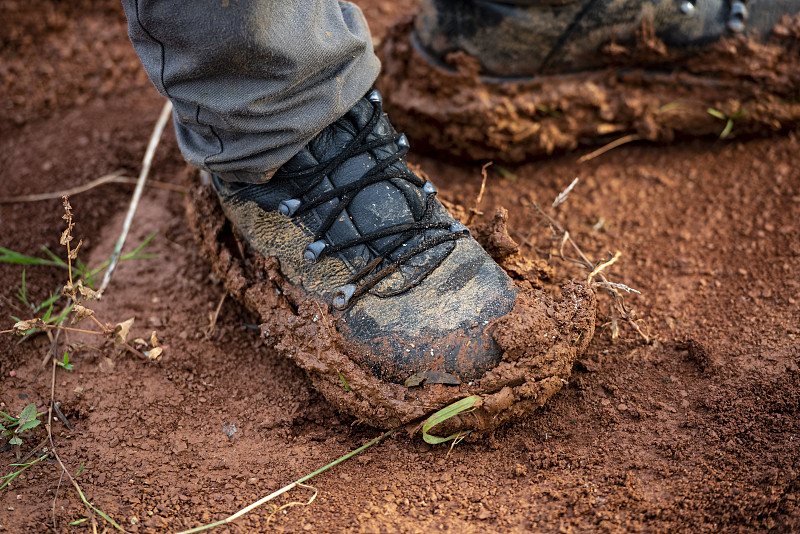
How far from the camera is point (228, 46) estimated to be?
1.25 meters

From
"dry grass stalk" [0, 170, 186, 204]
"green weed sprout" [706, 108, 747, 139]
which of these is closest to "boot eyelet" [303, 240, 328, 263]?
"dry grass stalk" [0, 170, 186, 204]

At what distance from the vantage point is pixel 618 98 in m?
2.04

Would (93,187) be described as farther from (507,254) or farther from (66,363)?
(507,254)

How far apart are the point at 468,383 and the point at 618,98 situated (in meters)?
1.20

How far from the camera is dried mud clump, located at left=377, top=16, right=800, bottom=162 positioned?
196cm

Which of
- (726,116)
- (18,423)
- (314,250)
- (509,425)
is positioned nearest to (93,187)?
(18,423)

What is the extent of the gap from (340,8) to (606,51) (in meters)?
0.88

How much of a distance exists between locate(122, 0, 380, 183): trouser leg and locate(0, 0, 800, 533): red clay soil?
1.59ft

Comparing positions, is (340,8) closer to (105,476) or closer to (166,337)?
(166,337)

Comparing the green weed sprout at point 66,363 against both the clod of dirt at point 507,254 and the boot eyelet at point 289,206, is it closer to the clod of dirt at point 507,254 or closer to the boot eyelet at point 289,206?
the boot eyelet at point 289,206

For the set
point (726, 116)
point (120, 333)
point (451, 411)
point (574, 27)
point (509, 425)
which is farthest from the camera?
point (726, 116)

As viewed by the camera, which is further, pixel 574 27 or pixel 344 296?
pixel 574 27

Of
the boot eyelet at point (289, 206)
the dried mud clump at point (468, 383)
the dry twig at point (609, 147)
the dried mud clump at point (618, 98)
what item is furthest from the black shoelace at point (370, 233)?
the dry twig at point (609, 147)

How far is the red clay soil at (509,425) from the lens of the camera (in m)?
1.21
